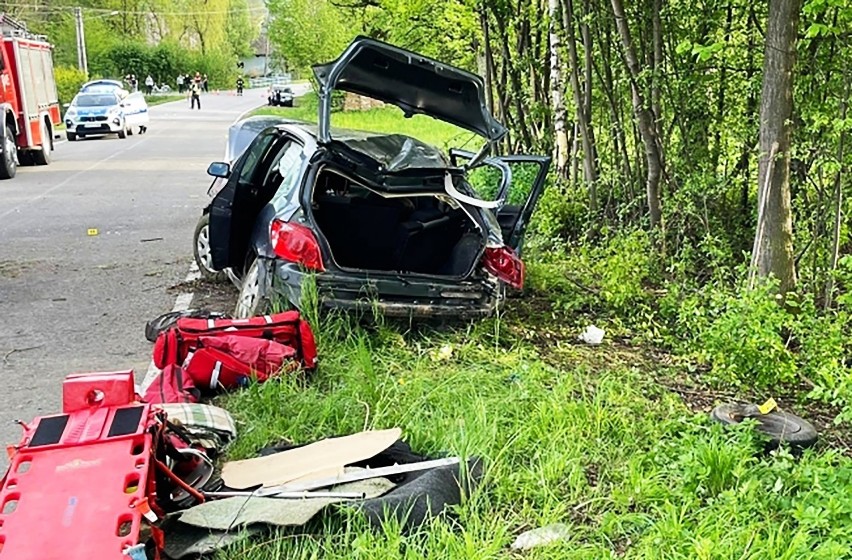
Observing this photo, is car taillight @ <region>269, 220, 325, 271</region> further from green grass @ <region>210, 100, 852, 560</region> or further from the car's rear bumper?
green grass @ <region>210, 100, 852, 560</region>

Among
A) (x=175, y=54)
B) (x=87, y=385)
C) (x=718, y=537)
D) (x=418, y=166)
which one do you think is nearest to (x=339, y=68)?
(x=418, y=166)

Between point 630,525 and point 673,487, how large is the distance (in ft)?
1.24

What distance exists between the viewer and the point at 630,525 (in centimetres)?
367

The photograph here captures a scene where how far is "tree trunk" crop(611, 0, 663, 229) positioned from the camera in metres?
7.74

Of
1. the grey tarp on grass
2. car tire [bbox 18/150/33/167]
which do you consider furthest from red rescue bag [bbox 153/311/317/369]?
car tire [bbox 18/150/33/167]

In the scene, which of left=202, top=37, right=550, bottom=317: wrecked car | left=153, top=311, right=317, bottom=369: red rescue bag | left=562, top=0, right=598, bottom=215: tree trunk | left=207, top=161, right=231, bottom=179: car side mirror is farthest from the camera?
left=562, top=0, right=598, bottom=215: tree trunk

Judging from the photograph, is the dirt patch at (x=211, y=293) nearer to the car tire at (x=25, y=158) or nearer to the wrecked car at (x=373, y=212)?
the wrecked car at (x=373, y=212)

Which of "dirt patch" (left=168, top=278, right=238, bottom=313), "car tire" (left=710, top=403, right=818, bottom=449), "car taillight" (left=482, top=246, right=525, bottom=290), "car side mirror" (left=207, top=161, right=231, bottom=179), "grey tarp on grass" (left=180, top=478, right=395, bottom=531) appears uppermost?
"car side mirror" (left=207, top=161, right=231, bottom=179)

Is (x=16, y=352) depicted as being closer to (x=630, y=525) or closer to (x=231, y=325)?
(x=231, y=325)

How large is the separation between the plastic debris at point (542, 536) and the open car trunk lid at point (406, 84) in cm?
321

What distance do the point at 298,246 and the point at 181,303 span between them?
2291 mm

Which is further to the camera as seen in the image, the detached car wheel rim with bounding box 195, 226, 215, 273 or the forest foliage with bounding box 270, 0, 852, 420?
the detached car wheel rim with bounding box 195, 226, 215, 273

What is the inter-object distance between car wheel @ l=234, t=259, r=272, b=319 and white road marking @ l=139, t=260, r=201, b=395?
73cm

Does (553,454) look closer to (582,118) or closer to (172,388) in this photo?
(172,388)
